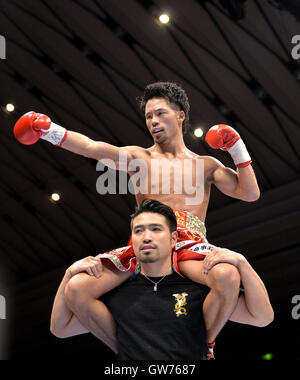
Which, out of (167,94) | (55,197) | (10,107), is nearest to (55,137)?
(167,94)

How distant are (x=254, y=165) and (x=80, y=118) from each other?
2637 millimetres

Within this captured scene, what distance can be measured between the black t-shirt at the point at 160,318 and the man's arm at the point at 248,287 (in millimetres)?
193

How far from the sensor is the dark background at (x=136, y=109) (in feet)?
21.9

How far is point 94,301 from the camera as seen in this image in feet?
8.80

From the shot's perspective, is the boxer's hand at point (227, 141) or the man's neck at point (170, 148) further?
the man's neck at point (170, 148)

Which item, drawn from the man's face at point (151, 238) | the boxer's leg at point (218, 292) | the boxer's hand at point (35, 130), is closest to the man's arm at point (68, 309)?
the man's face at point (151, 238)

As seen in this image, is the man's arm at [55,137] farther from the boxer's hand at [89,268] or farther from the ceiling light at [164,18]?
the ceiling light at [164,18]

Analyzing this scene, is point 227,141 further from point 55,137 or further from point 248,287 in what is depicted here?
point 55,137

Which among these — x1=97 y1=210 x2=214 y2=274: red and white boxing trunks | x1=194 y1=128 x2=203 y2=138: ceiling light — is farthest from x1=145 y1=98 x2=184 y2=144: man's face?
x1=194 y1=128 x2=203 y2=138: ceiling light

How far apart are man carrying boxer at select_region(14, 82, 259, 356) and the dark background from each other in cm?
344

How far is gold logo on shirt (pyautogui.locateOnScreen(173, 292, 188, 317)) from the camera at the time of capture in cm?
262

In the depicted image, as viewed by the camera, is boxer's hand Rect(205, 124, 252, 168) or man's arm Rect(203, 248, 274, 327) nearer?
man's arm Rect(203, 248, 274, 327)

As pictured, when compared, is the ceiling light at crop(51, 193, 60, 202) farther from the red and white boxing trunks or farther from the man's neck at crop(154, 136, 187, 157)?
the red and white boxing trunks
